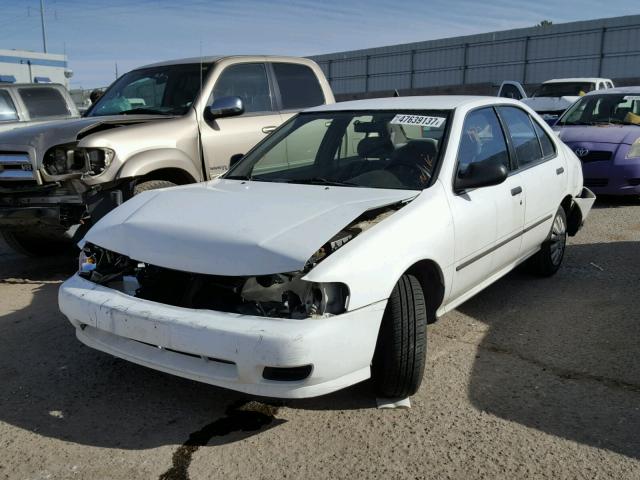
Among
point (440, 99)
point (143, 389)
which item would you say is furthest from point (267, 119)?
point (143, 389)

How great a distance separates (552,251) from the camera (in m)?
5.31

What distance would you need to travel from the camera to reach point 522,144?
4.78 m

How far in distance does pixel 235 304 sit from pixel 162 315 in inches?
13.8

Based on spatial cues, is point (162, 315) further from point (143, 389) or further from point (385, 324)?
point (385, 324)

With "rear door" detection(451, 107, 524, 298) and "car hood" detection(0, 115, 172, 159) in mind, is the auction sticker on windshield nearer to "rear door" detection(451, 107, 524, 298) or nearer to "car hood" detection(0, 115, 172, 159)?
"rear door" detection(451, 107, 524, 298)

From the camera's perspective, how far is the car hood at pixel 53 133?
5211 mm

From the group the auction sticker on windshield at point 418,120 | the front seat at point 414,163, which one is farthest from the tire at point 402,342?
the auction sticker on windshield at point 418,120

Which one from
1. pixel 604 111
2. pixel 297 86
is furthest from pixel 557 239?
pixel 604 111

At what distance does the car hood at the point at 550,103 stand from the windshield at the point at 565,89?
2.63 feet

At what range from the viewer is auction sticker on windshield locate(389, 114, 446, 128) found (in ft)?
13.4

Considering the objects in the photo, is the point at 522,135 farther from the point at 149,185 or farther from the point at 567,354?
the point at 149,185

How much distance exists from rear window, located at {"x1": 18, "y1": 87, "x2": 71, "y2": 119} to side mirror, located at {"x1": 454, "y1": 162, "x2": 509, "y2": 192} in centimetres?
847

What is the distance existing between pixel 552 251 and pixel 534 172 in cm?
93

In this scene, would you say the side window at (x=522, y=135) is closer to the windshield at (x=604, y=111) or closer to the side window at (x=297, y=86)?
the side window at (x=297, y=86)
